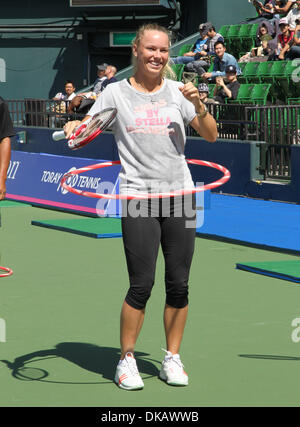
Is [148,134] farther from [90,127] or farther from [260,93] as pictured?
[260,93]

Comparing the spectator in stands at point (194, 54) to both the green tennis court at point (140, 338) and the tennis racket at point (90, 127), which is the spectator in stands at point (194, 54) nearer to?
the green tennis court at point (140, 338)

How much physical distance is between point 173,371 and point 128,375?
0.98 ft

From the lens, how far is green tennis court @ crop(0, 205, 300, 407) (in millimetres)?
5543

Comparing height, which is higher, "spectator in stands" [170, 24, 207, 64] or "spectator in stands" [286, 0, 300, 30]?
"spectator in stands" [286, 0, 300, 30]

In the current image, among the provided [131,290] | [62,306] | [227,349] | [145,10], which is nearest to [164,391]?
[131,290]

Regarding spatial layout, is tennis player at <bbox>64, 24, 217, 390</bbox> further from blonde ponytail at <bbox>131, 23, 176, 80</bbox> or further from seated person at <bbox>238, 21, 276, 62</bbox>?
seated person at <bbox>238, 21, 276, 62</bbox>

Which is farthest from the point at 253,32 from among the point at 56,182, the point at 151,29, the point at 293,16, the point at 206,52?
the point at 151,29

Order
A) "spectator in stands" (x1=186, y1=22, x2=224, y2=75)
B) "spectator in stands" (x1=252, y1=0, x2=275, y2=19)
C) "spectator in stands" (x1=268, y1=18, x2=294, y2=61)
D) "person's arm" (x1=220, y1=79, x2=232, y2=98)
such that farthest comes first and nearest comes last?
"spectator in stands" (x1=252, y1=0, x2=275, y2=19) < "spectator in stands" (x1=186, y1=22, x2=224, y2=75) < "spectator in stands" (x1=268, y1=18, x2=294, y2=61) < "person's arm" (x1=220, y1=79, x2=232, y2=98)

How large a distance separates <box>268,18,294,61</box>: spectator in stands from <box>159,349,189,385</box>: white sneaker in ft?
54.7

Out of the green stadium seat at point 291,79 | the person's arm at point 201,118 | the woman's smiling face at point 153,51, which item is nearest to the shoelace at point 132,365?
the person's arm at point 201,118

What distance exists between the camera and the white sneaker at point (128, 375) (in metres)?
5.60

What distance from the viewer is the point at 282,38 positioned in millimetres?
21953

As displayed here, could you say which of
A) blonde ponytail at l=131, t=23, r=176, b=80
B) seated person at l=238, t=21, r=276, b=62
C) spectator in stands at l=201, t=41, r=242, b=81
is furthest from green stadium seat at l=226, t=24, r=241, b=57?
blonde ponytail at l=131, t=23, r=176, b=80

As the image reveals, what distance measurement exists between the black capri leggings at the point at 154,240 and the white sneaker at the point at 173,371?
39 centimetres
